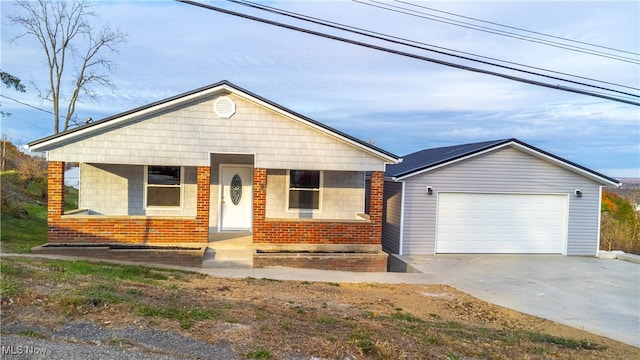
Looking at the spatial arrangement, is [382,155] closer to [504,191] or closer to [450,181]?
[450,181]

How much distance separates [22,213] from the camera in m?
17.5

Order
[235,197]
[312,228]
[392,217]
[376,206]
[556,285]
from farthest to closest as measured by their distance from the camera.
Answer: [392,217] < [235,197] < [376,206] < [312,228] < [556,285]

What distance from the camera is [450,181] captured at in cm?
1476

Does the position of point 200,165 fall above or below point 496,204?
above

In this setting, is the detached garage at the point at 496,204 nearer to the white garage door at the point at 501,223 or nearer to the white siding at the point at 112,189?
the white garage door at the point at 501,223

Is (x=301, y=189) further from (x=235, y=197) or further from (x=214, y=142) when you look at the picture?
(x=214, y=142)

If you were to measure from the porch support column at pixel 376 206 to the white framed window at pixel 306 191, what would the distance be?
234 cm

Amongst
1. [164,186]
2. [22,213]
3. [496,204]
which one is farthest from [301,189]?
[22,213]

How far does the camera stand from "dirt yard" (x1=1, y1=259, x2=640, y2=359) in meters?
5.04

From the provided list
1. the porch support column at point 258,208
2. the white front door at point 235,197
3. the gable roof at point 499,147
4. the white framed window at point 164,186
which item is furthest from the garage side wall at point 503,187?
the white framed window at point 164,186

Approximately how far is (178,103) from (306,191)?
16.4ft

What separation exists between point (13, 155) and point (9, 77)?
1311 centimetres

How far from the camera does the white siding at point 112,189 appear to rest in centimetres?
1345

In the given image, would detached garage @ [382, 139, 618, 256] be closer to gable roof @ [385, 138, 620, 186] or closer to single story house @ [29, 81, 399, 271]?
gable roof @ [385, 138, 620, 186]
